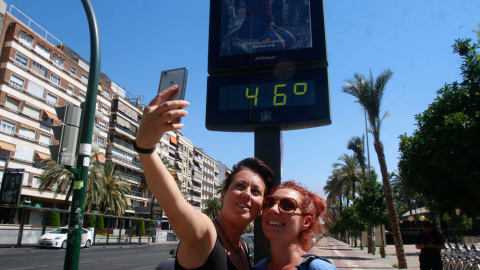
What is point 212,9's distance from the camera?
A: 13.0 feet

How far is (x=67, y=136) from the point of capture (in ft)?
16.6

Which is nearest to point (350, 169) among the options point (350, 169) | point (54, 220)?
point (350, 169)

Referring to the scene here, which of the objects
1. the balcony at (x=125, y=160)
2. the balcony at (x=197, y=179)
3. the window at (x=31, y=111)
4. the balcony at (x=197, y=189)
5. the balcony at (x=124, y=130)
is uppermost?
the balcony at (x=124, y=130)

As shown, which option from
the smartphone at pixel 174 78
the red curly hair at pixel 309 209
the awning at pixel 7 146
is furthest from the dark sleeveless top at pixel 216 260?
the awning at pixel 7 146

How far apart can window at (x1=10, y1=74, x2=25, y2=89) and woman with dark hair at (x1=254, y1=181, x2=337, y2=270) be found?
128 feet

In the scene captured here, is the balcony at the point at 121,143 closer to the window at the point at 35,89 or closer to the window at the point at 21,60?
the window at the point at 35,89

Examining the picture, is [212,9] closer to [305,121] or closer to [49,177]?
[305,121]

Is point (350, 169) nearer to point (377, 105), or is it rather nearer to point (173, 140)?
point (377, 105)

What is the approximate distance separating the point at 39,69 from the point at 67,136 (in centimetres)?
3778

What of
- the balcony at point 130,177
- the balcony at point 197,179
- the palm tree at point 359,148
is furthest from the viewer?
the balcony at point 197,179

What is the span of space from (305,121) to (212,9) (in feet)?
5.80

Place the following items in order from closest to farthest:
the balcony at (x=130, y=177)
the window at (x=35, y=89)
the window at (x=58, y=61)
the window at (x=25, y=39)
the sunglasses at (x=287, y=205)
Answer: the sunglasses at (x=287, y=205) → the window at (x=25, y=39) → the window at (x=35, y=89) → the window at (x=58, y=61) → the balcony at (x=130, y=177)

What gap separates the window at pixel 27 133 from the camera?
34156 millimetres

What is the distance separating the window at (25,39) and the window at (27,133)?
8.66 meters
